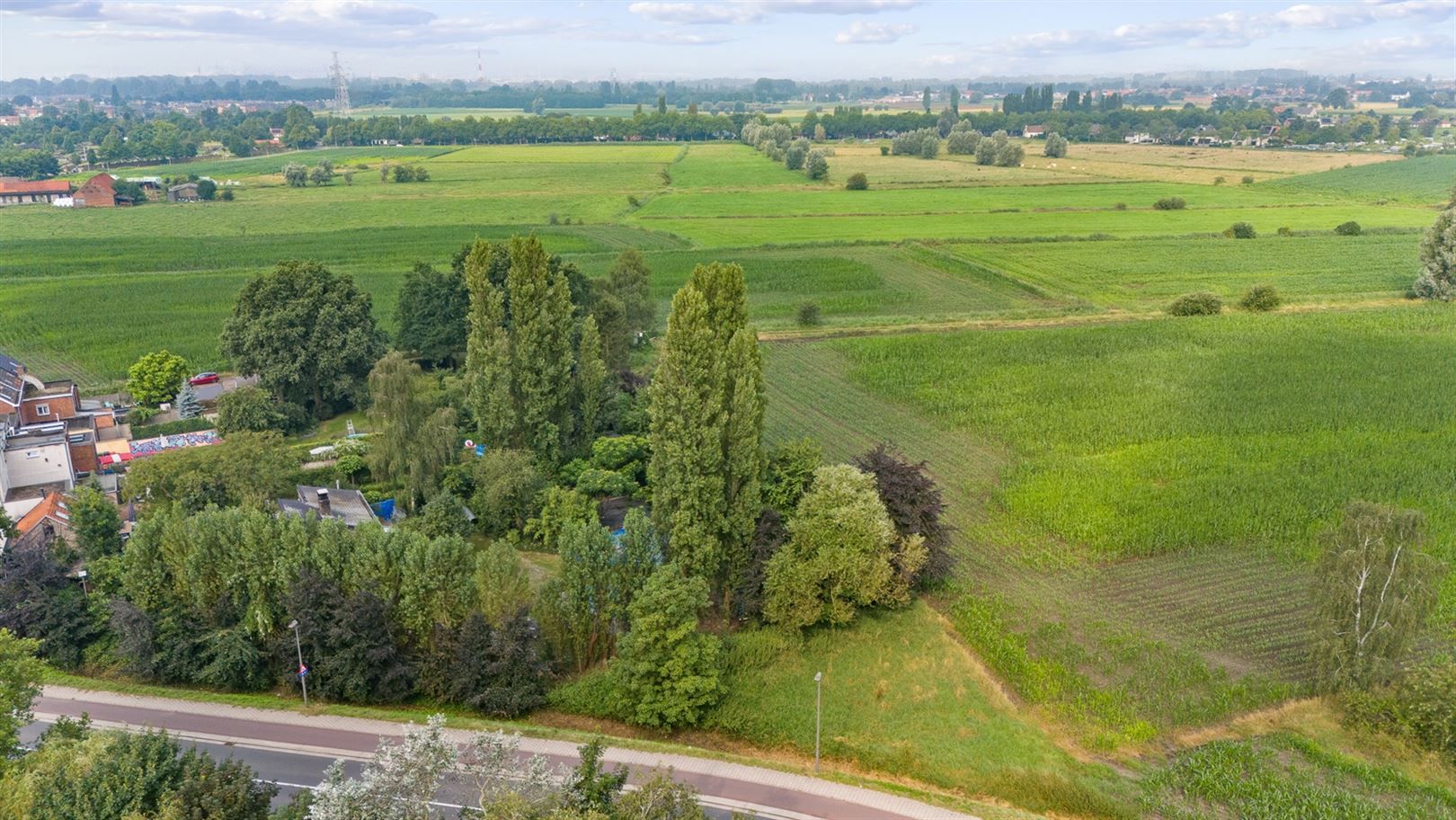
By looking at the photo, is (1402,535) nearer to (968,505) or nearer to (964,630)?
(964,630)

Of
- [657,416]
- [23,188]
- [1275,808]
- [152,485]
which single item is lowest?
[1275,808]

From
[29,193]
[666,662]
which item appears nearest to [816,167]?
[29,193]

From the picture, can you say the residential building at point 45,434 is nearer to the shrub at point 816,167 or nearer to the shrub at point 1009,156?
the shrub at point 816,167

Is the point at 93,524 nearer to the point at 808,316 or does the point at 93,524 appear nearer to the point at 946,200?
the point at 808,316

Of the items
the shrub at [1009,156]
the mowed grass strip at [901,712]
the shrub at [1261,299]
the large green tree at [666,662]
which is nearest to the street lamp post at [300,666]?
the large green tree at [666,662]

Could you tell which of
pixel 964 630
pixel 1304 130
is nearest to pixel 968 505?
pixel 964 630
